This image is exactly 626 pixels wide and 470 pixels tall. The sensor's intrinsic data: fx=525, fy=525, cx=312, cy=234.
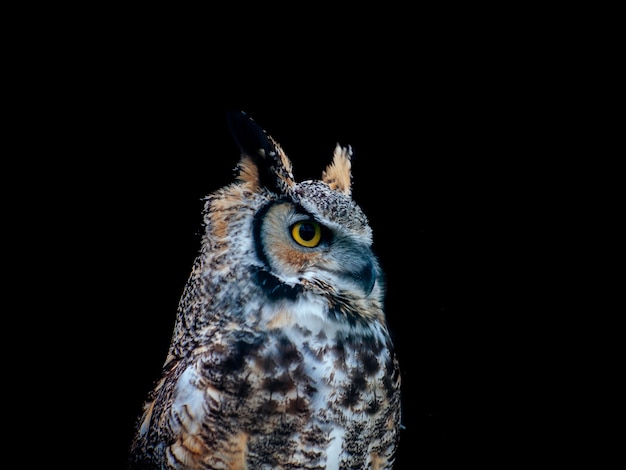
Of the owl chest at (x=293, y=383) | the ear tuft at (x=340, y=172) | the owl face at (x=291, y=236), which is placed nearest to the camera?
the owl chest at (x=293, y=383)

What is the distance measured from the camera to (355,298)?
1.58 m

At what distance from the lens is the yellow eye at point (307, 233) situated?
1523 mm

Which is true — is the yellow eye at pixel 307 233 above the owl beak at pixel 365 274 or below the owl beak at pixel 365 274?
above

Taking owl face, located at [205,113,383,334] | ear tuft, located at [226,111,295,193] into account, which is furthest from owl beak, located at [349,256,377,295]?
ear tuft, located at [226,111,295,193]

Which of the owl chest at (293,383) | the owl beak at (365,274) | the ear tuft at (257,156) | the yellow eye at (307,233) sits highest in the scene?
the ear tuft at (257,156)

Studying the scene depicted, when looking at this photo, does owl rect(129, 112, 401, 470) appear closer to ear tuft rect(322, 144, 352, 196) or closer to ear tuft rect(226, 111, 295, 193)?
ear tuft rect(226, 111, 295, 193)

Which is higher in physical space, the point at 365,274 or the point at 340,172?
the point at 340,172

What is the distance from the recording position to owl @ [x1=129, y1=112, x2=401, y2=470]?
1.39m

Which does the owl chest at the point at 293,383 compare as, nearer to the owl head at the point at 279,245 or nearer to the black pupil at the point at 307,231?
the owl head at the point at 279,245

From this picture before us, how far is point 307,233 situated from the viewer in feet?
5.01

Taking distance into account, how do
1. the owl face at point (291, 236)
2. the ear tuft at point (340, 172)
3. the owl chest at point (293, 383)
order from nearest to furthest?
1. the owl chest at point (293, 383)
2. the owl face at point (291, 236)
3. the ear tuft at point (340, 172)

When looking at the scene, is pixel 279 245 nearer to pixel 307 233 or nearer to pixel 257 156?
pixel 307 233

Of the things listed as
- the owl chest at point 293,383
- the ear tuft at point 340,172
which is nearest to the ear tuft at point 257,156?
the ear tuft at point 340,172

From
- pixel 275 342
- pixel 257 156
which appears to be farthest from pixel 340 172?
pixel 275 342
